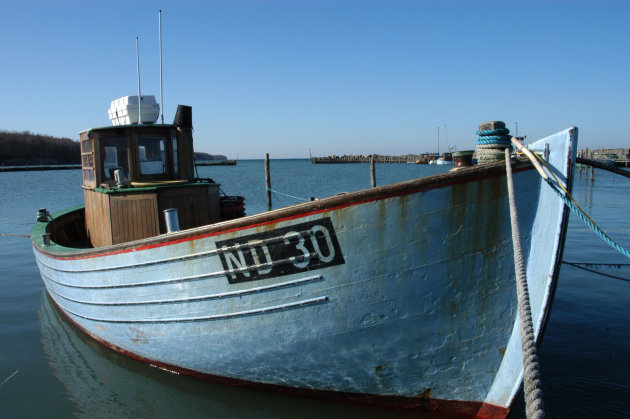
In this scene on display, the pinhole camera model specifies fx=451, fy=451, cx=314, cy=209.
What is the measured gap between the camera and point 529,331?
2855 millimetres

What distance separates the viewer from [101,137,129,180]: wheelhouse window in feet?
23.4

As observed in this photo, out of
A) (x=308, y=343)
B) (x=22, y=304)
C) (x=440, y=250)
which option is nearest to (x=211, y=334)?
(x=308, y=343)

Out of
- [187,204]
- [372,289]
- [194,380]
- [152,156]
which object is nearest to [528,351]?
[372,289]

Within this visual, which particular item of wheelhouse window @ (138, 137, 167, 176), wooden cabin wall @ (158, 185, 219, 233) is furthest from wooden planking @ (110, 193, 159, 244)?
wheelhouse window @ (138, 137, 167, 176)

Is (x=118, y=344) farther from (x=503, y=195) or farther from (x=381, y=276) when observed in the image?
(x=503, y=195)

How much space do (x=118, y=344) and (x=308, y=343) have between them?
3.16 meters

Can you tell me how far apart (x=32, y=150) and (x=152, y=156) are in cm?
10375

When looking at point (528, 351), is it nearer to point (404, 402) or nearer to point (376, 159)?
point (404, 402)

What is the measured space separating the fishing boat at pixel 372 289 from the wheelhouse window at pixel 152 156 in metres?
2.14

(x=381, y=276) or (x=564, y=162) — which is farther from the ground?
(x=564, y=162)

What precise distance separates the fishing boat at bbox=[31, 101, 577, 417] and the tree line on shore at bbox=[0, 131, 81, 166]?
100960 millimetres

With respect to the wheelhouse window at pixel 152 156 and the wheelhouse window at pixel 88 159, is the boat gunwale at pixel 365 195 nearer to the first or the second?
the wheelhouse window at pixel 152 156

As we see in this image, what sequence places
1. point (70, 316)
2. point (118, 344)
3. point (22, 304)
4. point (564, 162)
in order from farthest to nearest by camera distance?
point (22, 304) < point (70, 316) < point (118, 344) < point (564, 162)

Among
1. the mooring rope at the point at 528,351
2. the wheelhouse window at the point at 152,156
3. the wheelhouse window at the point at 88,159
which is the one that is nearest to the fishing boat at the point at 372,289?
the mooring rope at the point at 528,351
